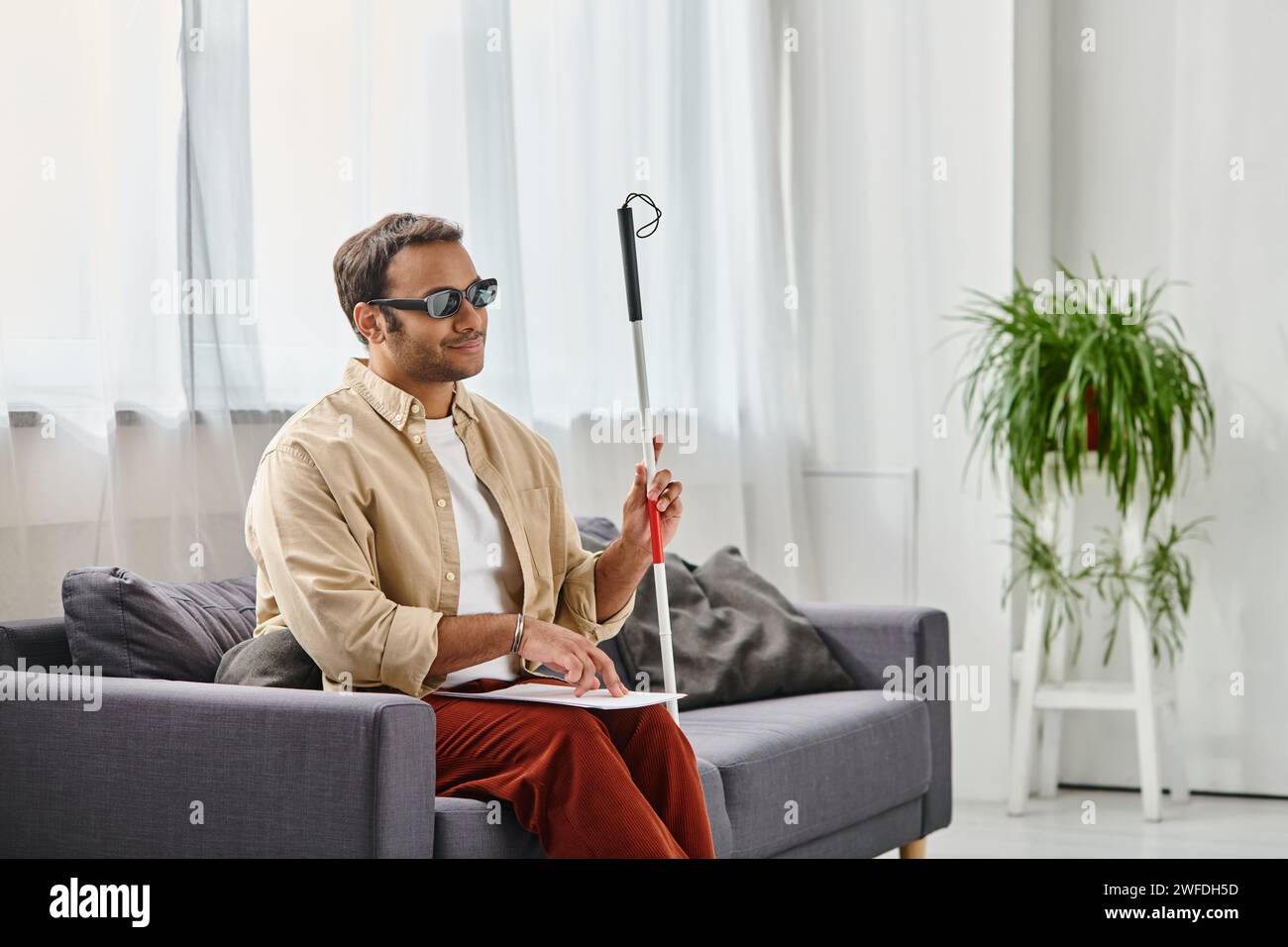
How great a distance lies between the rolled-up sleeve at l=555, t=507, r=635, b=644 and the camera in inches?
98.5

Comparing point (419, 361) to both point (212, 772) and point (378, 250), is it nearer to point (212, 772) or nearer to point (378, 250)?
point (378, 250)

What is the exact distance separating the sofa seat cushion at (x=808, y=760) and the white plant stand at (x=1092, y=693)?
37.8 inches

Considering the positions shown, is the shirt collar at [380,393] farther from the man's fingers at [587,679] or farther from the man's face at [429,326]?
the man's fingers at [587,679]

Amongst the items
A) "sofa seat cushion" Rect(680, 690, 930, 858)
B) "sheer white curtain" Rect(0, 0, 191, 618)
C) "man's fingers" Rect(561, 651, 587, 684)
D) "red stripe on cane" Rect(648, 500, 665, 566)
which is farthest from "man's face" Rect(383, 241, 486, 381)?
"sofa seat cushion" Rect(680, 690, 930, 858)

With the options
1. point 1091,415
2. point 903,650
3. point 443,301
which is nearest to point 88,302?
point 443,301

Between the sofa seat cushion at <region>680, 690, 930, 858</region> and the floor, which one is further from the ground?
the sofa seat cushion at <region>680, 690, 930, 858</region>

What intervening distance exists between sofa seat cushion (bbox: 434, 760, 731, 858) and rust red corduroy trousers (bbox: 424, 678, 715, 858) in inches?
0.7

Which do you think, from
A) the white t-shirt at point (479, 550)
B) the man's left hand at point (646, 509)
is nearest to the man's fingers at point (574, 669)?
the white t-shirt at point (479, 550)

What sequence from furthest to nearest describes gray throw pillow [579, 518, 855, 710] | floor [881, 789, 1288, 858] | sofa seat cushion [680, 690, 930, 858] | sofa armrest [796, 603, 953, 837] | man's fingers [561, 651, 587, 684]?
floor [881, 789, 1288, 858]
sofa armrest [796, 603, 953, 837]
gray throw pillow [579, 518, 855, 710]
sofa seat cushion [680, 690, 930, 858]
man's fingers [561, 651, 587, 684]

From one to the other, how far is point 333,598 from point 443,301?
0.48m

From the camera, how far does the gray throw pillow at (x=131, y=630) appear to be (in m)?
2.25

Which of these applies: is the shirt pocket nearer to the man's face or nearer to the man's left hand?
the man's left hand
